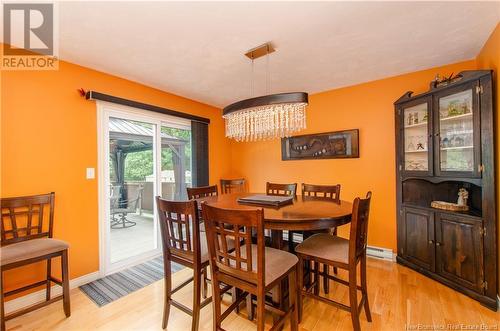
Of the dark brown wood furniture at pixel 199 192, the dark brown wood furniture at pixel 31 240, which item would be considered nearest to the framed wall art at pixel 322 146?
the dark brown wood furniture at pixel 199 192

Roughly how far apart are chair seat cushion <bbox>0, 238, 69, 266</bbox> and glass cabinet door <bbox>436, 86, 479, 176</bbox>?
11.9 ft

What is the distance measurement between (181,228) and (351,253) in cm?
122

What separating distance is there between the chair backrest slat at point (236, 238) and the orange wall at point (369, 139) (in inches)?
88.0

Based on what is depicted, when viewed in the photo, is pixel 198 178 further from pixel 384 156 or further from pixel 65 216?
pixel 384 156

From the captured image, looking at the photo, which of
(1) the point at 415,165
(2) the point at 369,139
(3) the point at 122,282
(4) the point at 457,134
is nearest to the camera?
(4) the point at 457,134

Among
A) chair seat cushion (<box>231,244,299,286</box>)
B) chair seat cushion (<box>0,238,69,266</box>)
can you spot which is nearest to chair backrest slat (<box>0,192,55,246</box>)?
chair seat cushion (<box>0,238,69,266</box>)

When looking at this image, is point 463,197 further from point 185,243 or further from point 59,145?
point 59,145

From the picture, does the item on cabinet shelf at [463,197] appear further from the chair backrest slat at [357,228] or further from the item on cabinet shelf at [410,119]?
the chair backrest slat at [357,228]

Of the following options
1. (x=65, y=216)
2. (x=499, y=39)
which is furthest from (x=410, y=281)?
(x=65, y=216)

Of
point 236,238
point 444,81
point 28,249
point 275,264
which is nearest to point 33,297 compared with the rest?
point 28,249

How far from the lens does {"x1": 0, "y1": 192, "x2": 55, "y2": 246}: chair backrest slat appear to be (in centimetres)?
193

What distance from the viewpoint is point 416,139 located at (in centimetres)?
264

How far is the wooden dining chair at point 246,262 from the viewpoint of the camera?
129 cm

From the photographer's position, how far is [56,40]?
1.99m
